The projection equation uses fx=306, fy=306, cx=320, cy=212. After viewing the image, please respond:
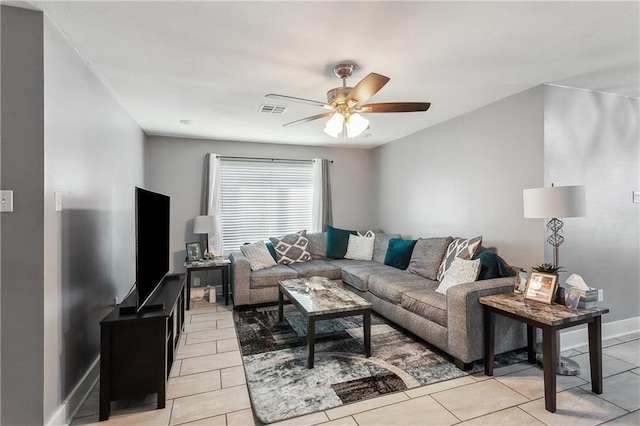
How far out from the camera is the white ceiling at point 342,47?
1745 mm

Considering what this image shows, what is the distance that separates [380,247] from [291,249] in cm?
138

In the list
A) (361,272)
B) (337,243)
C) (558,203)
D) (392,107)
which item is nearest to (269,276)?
(361,272)

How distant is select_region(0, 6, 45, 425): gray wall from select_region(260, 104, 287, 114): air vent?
6.30 feet

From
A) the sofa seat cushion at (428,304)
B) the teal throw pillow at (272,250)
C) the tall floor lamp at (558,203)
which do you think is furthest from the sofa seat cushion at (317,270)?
the tall floor lamp at (558,203)

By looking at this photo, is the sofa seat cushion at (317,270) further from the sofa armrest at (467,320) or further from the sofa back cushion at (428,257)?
the sofa armrest at (467,320)

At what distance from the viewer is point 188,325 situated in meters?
3.50

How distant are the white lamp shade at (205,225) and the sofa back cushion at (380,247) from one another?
2.46m

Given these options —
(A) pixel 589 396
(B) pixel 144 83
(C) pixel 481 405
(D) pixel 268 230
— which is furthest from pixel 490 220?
(B) pixel 144 83

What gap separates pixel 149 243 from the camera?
243 centimetres

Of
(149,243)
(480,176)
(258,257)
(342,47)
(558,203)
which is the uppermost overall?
(342,47)

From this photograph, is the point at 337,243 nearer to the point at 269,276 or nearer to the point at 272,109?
the point at 269,276

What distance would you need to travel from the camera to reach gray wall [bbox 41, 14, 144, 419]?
5.89 feet

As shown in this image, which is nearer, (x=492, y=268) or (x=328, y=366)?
(x=328, y=366)

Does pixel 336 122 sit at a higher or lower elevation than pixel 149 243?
higher
